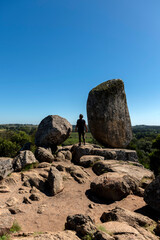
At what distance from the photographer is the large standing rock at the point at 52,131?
13.6 metres

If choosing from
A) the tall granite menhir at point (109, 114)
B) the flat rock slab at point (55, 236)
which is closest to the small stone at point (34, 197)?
the flat rock slab at point (55, 236)

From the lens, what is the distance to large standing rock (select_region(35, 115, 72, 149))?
13.6 m

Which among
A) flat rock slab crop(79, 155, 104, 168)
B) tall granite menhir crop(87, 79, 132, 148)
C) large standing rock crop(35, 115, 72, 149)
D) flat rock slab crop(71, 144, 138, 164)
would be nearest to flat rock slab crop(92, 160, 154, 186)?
flat rock slab crop(79, 155, 104, 168)

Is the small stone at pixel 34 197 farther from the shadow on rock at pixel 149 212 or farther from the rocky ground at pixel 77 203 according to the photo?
the shadow on rock at pixel 149 212

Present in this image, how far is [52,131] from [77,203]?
7522mm

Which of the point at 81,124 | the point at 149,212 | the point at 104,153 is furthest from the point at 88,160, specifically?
the point at 149,212

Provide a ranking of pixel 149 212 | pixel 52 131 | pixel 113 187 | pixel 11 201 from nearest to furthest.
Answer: pixel 11 201 < pixel 149 212 < pixel 113 187 < pixel 52 131

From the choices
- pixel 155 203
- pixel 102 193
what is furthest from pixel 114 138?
pixel 155 203

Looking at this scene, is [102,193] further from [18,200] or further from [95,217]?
[18,200]

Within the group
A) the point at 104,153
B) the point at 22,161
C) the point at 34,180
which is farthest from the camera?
the point at 104,153

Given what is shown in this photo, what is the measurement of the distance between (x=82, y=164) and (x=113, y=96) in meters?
7.41

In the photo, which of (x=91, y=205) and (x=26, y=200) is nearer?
(x=26, y=200)

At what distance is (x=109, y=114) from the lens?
14.5 m

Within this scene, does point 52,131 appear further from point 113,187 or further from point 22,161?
point 113,187
